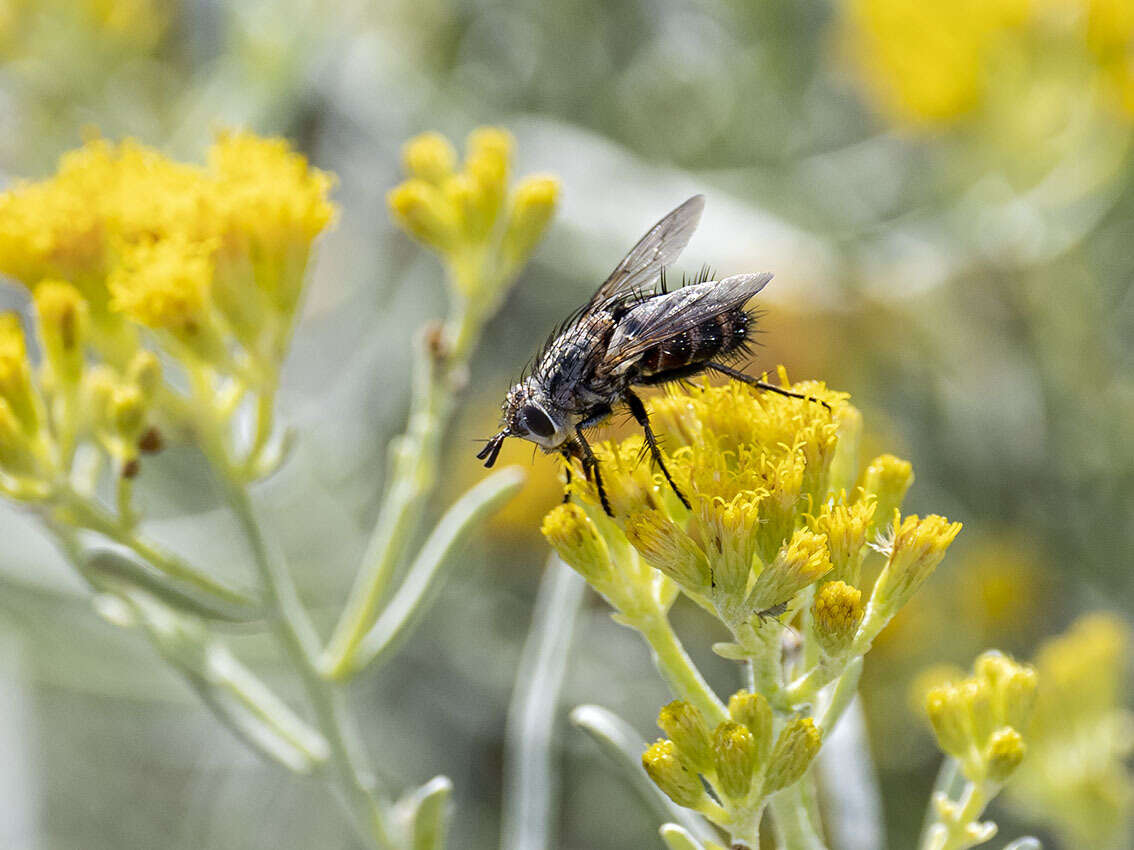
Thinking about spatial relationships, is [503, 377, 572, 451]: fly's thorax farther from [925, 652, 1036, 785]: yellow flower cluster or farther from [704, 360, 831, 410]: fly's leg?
[925, 652, 1036, 785]: yellow flower cluster

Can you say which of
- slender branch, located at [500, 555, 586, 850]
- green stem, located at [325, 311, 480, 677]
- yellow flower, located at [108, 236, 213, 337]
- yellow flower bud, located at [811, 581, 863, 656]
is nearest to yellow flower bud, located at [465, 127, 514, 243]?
green stem, located at [325, 311, 480, 677]

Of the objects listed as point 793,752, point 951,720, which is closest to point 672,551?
point 793,752

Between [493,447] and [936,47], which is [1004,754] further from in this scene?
[936,47]

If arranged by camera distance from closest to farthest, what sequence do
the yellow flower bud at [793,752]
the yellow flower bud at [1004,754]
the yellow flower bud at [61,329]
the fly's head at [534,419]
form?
the yellow flower bud at [793,752]
the yellow flower bud at [1004,754]
the fly's head at [534,419]
the yellow flower bud at [61,329]

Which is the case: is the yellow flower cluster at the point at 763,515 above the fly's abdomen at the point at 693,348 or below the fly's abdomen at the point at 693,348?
below

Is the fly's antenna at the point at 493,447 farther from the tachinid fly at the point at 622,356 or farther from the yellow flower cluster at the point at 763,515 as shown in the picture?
the yellow flower cluster at the point at 763,515

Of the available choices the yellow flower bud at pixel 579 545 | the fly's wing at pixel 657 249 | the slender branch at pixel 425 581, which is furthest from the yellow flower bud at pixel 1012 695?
the fly's wing at pixel 657 249

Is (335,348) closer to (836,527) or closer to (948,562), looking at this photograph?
(948,562)

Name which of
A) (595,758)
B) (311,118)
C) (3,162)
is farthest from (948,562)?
(3,162)
